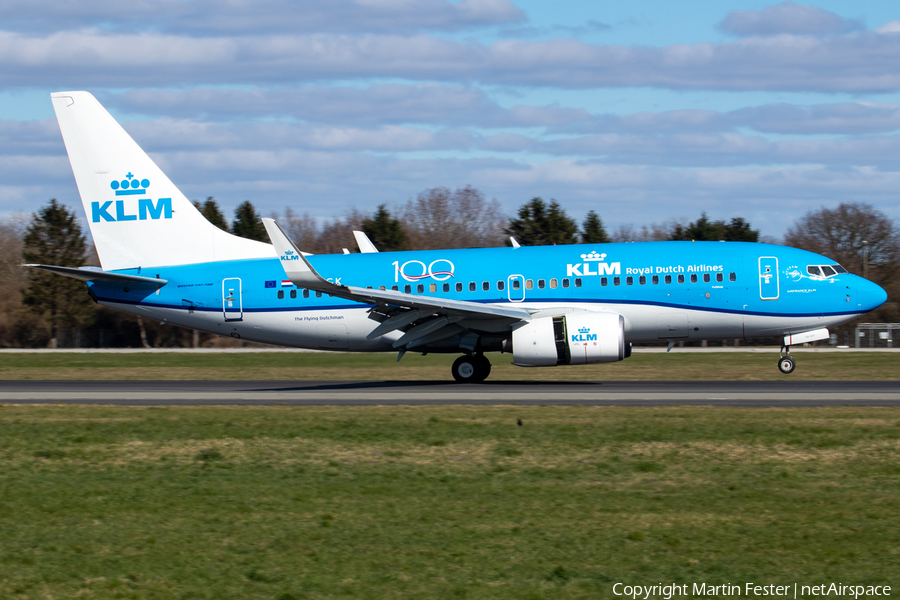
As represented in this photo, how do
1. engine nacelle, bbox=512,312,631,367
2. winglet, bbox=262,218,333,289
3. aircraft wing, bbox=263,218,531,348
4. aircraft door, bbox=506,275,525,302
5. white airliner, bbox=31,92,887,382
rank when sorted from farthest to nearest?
1. aircraft door, bbox=506,275,525,302
2. white airliner, bbox=31,92,887,382
3. engine nacelle, bbox=512,312,631,367
4. aircraft wing, bbox=263,218,531,348
5. winglet, bbox=262,218,333,289

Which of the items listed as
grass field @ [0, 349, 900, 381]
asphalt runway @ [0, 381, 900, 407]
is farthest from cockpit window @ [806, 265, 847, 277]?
grass field @ [0, 349, 900, 381]

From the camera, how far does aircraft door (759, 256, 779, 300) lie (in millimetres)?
26531

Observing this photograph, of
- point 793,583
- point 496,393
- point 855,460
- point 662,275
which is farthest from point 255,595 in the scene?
point 662,275

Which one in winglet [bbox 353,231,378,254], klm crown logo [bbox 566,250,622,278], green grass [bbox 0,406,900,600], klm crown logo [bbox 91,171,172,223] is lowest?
green grass [bbox 0,406,900,600]

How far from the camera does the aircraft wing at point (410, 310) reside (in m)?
23.9

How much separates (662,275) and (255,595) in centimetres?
2132

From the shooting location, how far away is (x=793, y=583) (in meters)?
7.39

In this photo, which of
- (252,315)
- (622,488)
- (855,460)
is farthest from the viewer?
(252,315)

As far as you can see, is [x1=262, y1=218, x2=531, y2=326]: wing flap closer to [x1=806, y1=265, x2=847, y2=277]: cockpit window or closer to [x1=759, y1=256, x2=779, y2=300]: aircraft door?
[x1=759, y1=256, x2=779, y2=300]: aircraft door

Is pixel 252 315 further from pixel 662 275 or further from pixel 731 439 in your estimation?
pixel 731 439

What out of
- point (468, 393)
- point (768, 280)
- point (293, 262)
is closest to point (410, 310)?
point (468, 393)

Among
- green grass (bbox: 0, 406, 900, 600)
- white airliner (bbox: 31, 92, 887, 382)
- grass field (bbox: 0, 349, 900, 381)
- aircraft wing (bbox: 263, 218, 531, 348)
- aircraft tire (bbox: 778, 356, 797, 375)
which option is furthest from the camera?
grass field (bbox: 0, 349, 900, 381)

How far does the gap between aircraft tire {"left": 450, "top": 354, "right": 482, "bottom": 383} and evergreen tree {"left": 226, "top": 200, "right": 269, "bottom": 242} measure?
5840 centimetres

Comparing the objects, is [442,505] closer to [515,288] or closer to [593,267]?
[515,288]
